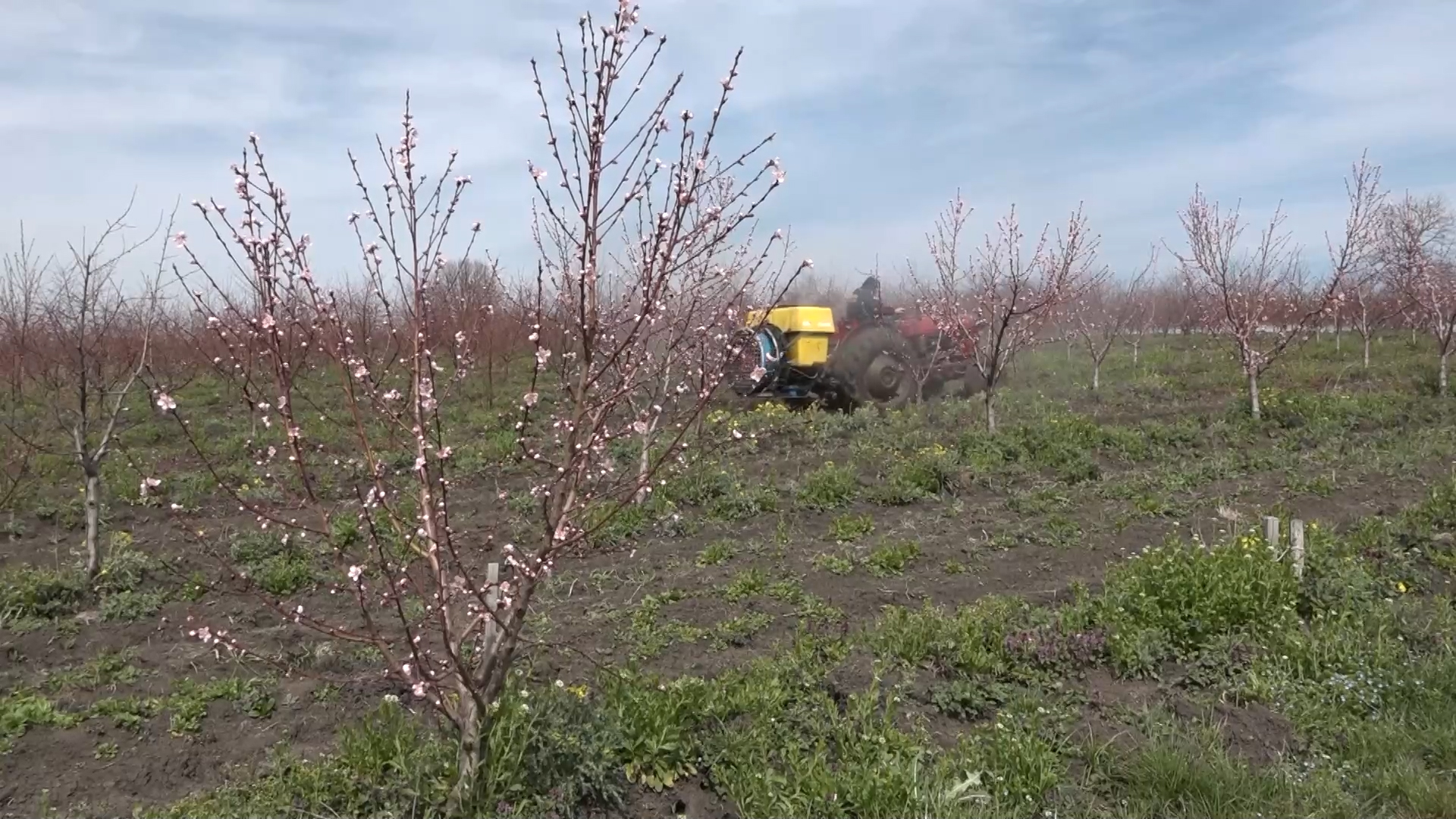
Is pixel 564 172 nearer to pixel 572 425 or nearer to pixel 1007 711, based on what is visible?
pixel 572 425

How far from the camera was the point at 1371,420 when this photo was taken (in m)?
11.4

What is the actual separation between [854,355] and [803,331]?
98 cm

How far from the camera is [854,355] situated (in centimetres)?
1347

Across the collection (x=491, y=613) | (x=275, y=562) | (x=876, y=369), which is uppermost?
(x=876, y=369)

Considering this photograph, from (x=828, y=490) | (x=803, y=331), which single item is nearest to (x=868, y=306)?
(x=803, y=331)

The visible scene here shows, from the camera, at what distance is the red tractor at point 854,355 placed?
42.7 ft

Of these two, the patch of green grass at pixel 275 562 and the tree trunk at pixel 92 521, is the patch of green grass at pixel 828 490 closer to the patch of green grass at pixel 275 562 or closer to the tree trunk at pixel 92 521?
the patch of green grass at pixel 275 562

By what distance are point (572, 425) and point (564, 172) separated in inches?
34.1

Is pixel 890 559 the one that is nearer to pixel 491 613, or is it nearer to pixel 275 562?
pixel 491 613

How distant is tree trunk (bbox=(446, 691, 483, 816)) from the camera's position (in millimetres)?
3076

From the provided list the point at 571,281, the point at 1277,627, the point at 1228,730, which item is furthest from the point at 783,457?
the point at 571,281

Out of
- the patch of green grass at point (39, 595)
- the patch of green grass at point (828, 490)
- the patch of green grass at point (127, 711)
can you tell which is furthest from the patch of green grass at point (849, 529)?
the patch of green grass at point (39, 595)

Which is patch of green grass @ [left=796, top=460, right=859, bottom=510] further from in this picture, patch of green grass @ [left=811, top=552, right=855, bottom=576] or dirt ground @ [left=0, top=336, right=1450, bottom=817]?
patch of green grass @ [left=811, top=552, right=855, bottom=576]

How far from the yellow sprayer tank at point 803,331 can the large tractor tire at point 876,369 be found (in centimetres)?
42
